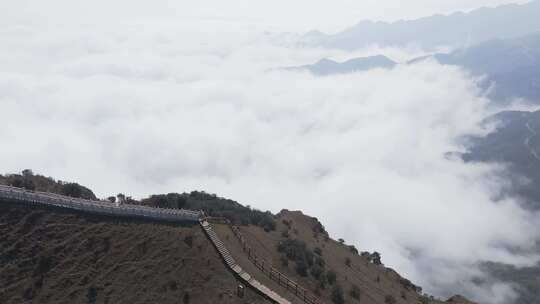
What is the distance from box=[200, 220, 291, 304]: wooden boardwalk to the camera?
1850 inches

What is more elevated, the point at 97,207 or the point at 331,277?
the point at 97,207

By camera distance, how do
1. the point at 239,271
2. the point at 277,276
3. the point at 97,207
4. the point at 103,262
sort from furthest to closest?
the point at 97,207
the point at 277,276
the point at 103,262
the point at 239,271

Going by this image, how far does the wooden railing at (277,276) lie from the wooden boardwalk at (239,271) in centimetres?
290

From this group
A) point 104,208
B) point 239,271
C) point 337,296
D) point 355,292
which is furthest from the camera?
point 104,208

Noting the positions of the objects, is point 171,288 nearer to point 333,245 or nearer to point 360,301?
point 360,301

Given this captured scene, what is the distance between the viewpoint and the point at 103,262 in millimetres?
50625

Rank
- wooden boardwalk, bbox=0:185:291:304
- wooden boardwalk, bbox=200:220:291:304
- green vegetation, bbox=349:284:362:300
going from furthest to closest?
1. wooden boardwalk, bbox=0:185:291:304
2. green vegetation, bbox=349:284:362:300
3. wooden boardwalk, bbox=200:220:291:304

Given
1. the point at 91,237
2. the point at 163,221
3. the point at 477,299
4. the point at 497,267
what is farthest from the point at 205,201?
the point at 497,267

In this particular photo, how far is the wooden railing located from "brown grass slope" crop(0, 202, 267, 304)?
189 inches

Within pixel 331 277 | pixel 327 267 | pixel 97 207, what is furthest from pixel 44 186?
pixel 331 277

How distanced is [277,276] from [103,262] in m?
18.7

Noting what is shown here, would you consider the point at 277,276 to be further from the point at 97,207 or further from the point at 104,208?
the point at 97,207

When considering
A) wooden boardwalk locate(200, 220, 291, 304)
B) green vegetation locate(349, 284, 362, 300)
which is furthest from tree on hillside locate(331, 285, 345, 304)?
wooden boardwalk locate(200, 220, 291, 304)

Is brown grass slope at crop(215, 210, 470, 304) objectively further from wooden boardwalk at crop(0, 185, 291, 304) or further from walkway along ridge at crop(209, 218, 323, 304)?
wooden boardwalk at crop(0, 185, 291, 304)
